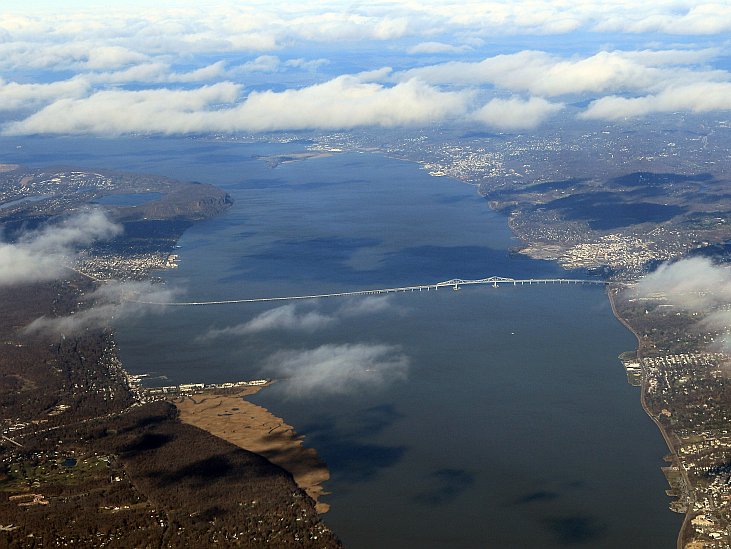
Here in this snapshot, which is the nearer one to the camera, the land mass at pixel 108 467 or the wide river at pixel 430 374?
the land mass at pixel 108 467

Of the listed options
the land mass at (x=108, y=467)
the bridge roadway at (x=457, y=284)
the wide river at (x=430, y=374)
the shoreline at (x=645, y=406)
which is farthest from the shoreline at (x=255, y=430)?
the bridge roadway at (x=457, y=284)

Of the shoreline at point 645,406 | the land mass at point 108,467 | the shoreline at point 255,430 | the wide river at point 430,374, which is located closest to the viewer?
the land mass at point 108,467

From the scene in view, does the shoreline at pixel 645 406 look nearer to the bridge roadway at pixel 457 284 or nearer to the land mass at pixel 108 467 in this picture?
the bridge roadway at pixel 457 284

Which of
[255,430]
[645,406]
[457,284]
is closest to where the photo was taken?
[255,430]

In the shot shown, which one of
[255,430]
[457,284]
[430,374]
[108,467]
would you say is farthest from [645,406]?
[457,284]

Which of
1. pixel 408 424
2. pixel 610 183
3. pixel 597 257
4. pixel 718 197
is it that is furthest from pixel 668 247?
pixel 408 424

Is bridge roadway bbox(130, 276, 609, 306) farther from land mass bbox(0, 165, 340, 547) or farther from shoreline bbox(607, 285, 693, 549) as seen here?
land mass bbox(0, 165, 340, 547)

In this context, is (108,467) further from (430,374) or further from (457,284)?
(457,284)
